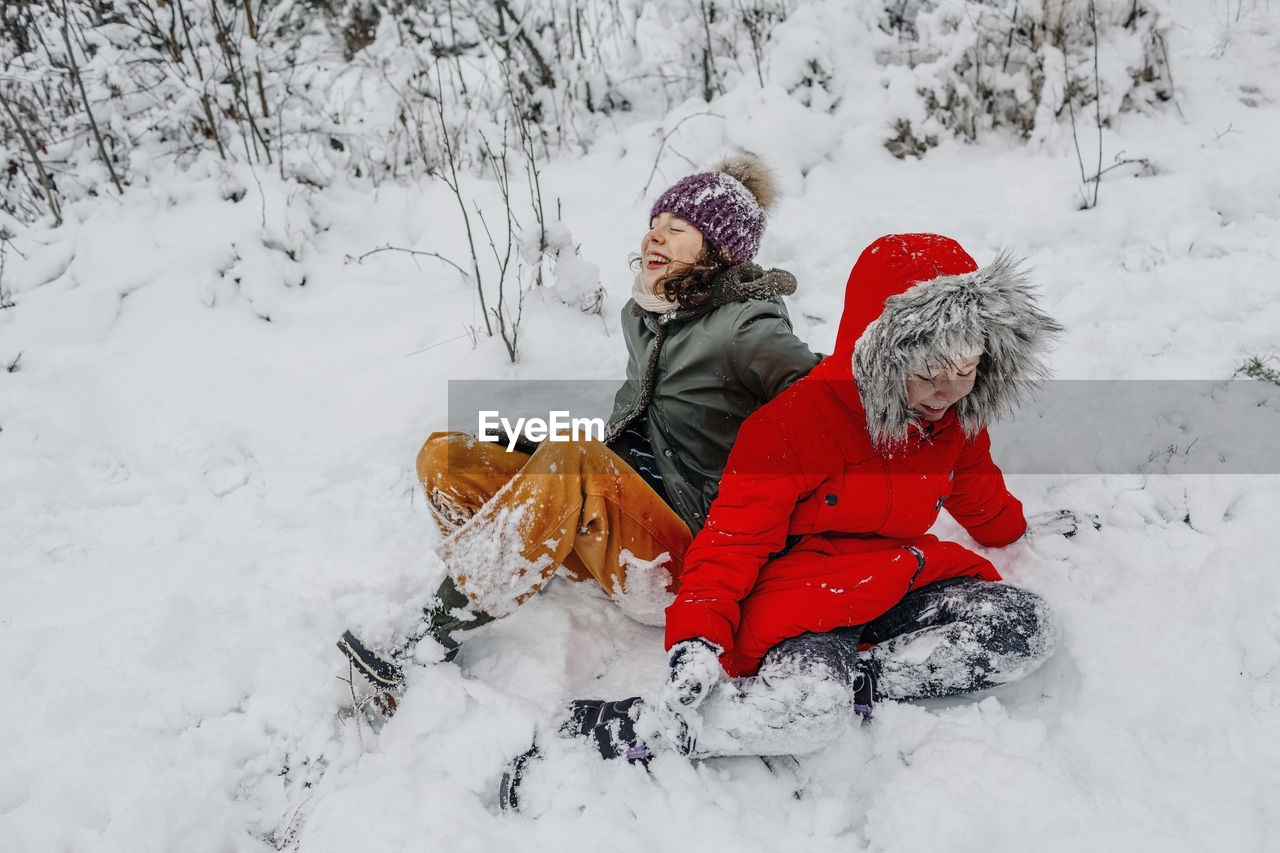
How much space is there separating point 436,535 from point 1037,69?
370 cm

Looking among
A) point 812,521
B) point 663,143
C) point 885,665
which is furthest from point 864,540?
point 663,143

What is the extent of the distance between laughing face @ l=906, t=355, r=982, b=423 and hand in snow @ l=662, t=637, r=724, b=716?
26.3 inches

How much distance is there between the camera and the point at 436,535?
238 cm

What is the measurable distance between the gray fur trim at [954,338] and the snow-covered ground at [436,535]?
0.66 metres

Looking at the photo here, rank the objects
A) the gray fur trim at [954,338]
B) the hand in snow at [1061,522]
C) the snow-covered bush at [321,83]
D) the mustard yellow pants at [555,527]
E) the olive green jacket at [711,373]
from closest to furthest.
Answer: the gray fur trim at [954,338]
the mustard yellow pants at [555,527]
the olive green jacket at [711,373]
the hand in snow at [1061,522]
the snow-covered bush at [321,83]

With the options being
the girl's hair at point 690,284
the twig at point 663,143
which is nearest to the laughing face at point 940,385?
the girl's hair at point 690,284

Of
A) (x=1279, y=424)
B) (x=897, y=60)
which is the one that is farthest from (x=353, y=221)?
(x=1279, y=424)

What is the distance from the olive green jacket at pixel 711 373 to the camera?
1938mm

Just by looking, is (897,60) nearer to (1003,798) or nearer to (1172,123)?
(1172,123)

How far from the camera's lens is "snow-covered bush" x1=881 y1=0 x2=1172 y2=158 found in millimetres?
3789

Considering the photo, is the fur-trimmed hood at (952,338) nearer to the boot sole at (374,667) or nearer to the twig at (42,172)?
the boot sole at (374,667)

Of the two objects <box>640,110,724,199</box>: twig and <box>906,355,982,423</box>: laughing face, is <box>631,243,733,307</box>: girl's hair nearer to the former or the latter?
<box>906,355,982,423</box>: laughing face

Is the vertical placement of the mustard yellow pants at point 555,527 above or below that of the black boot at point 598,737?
above

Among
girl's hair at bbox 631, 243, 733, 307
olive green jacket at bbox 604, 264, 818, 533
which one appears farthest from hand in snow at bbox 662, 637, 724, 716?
girl's hair at bbox 631, 243, 733, 307
